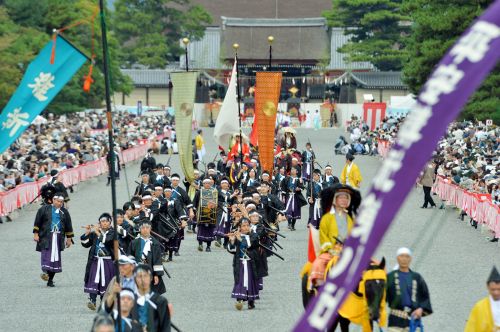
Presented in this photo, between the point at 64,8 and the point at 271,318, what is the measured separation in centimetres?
3686

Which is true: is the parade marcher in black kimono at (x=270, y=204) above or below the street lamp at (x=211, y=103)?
above

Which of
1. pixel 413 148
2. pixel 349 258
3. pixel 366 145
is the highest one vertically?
pixel 413 148

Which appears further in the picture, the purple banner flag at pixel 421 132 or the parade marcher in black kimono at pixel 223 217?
the parade marcher in black kimono at pixel 223 217

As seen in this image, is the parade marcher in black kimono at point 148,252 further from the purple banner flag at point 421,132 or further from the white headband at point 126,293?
the purple banner flag at point 421,132

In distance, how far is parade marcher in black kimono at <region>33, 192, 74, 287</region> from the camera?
18266 mm

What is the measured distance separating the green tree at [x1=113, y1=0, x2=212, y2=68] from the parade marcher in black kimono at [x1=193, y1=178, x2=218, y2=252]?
176 feet

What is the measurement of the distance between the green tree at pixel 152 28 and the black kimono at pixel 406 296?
215ft

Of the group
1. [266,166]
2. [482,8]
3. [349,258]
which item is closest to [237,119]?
[266,166]

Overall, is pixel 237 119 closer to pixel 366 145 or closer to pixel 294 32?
pixel 366 145

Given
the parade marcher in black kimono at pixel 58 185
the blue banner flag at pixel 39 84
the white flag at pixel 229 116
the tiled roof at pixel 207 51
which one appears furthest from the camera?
the tiled roof at pixel 207 51

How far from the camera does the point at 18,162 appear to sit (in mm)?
31141

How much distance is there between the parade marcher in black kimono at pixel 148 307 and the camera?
10383mm

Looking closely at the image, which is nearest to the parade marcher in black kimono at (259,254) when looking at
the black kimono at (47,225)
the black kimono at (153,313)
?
the black kimono at (47,225)

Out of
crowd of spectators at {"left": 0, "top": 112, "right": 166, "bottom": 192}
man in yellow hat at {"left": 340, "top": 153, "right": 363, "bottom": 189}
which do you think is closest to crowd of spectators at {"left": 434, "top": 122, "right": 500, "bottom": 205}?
man in yellow hat at {"left": 340, "top": 153, "right": 363, "bottom": 189}
